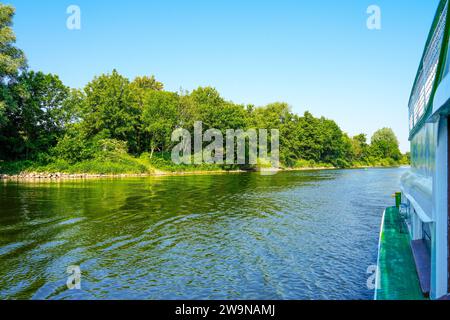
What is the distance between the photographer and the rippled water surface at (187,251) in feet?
28.9

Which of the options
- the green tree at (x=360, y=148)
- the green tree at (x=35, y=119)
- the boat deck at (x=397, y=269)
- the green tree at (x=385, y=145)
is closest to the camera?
the boat deck at (x=397, y=269)

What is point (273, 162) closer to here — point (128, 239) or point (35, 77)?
point (35, 77)

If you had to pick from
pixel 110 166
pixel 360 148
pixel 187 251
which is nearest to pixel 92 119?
pixel 110 166

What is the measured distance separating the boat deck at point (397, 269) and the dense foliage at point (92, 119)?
144 feet

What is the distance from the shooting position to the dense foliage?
49.7 m

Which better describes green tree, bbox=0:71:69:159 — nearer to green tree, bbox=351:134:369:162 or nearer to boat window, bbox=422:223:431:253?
boat window, bbox=422:223:431:253

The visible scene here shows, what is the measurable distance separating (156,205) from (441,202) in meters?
19.0

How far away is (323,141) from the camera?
378 ft

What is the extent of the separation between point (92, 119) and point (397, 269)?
2529 inches

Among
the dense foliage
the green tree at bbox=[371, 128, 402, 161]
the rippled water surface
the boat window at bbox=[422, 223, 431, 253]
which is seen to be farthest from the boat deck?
the green tree at bbox=[371, 128, 402, 161]

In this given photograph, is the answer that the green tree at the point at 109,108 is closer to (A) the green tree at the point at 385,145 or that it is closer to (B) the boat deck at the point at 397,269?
(B) the boat deck at the point at 397,269

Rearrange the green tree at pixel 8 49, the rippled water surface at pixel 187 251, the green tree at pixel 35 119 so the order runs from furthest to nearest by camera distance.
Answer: the green tree at pixel 35 119 < the green tree at pixel 8 49 < the rippled water surface at pixel 187 251

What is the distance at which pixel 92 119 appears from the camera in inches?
2569

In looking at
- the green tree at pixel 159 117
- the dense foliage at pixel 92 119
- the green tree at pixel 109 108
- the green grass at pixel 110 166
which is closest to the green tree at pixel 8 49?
the dense foliage at pixel 92 119
